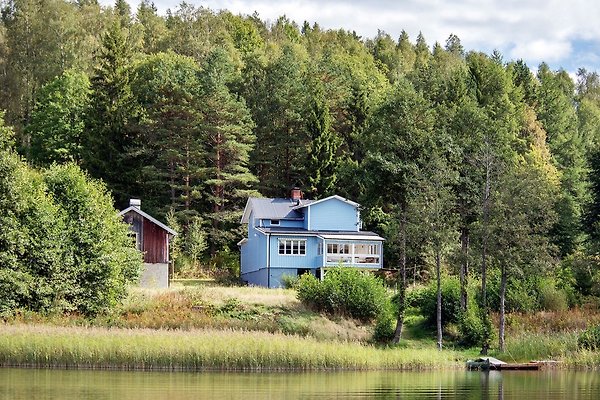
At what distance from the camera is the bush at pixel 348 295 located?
158ft

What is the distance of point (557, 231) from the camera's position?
68812mm

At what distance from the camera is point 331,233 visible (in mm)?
68875

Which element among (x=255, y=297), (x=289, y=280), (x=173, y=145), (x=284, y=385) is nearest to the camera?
(x=284, y=385)

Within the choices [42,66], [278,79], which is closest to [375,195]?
[278,79]

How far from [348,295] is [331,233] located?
814 inches

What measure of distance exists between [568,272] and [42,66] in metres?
54.1

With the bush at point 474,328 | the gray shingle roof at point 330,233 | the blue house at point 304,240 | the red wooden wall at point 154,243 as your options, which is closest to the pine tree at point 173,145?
the blue house at point 304,240

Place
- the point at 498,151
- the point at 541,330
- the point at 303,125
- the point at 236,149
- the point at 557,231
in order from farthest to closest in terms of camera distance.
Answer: the point at 303,125
the point at 236,149
the point at 557,231
the point at 498,151
the point at 541,330

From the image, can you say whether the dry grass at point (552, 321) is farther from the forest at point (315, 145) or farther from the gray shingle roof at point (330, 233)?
the gray shingle roof at point (330, 233)

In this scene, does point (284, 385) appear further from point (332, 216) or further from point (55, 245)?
point (332, 216)

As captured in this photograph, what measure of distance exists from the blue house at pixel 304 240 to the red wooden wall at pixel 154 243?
26.3 feet

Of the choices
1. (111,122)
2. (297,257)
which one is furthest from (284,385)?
(111,122)

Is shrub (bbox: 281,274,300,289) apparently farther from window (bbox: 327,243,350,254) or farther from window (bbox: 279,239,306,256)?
window (bbox: 327,243,350,254)

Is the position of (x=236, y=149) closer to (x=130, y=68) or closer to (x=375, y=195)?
(x=130, y=68)
